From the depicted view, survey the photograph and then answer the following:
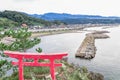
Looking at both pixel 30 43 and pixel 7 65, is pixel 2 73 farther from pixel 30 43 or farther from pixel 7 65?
pixel 30 43

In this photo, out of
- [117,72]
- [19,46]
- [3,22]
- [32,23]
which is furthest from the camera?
[32,23]

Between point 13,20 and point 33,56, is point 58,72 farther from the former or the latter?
point 13,20

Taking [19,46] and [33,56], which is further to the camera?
[19,46]

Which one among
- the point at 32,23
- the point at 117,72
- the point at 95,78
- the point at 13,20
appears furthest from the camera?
the point at 32,23

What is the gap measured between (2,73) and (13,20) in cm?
13495

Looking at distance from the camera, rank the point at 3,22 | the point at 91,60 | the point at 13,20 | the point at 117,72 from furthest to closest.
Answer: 1. the point at 13,20
2. the point at 3,22
3. the point at 91,60
4. the point at 117,72

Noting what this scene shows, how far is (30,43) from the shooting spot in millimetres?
31828

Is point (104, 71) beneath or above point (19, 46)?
beneath

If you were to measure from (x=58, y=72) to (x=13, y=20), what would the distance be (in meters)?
134

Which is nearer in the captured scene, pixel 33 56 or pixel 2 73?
pixel 33 56

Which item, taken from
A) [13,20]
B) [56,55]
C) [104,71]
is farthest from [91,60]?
[13,20]

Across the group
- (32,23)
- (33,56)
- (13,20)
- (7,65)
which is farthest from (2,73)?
(32,23)

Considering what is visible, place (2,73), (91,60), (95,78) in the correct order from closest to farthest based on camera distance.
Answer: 1. (2,73)
2. (95,78)
3. (91,60)

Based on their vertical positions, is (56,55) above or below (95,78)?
above
